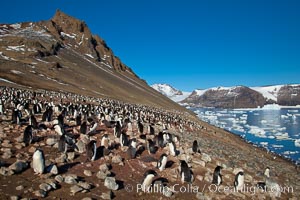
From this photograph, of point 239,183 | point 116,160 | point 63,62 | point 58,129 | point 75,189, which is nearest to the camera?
point 75,189

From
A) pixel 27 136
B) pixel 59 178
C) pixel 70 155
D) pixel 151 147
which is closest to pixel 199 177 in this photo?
pixel 151 147

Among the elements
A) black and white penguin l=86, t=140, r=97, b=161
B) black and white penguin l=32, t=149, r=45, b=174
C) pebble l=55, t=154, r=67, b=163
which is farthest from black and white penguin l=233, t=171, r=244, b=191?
black and white penguin l=32, t=149, r=45, b=174

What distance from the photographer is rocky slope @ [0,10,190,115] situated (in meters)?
63.8

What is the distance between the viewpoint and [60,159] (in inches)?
432

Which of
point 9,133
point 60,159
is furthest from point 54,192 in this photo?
point 9,133

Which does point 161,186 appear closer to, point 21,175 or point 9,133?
point 21,175

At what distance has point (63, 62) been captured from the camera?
91625 mm

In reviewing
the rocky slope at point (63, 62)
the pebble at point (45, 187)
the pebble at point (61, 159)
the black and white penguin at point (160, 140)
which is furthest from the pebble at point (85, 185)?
the rocky slope at point (63, 62)

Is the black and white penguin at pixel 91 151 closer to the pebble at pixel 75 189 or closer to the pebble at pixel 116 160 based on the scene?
the pebble at pixel 116 160


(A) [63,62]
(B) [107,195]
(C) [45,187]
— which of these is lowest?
(B) [107,195]

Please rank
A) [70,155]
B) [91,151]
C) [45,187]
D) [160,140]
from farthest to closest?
[160,140] → [91,151] → [70,155] → [45,187]

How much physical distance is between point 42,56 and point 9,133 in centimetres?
7808

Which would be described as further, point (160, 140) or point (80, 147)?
point (160, 140)

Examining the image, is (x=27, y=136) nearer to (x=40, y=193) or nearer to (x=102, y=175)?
(x=102, y=175)
